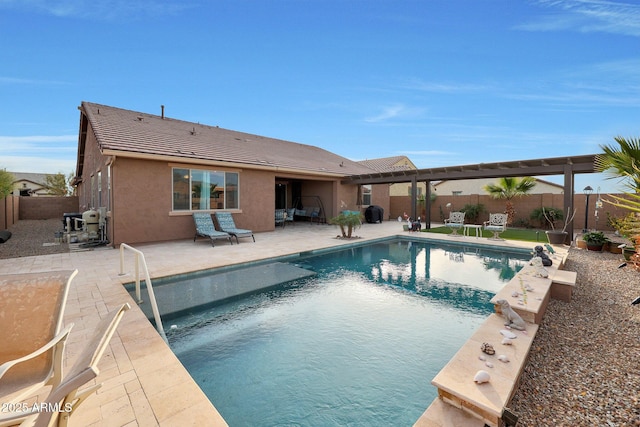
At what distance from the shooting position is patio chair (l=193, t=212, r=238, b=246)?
9.60 meters

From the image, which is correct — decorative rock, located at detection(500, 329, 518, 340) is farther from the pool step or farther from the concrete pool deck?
the pool step

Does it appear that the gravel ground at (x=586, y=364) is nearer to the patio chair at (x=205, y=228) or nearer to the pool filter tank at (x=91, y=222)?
the patio chair at (x=205, y=228)

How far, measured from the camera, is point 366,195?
19.0 metres

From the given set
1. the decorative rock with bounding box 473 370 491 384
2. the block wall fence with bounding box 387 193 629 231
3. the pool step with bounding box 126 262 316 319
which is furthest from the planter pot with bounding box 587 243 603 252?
the decorative rock with bounding box 473 370 491 384

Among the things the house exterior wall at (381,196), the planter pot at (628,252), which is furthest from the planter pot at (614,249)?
the house exterior wall at (381,196)

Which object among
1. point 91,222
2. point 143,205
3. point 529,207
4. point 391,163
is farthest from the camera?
point 391,163

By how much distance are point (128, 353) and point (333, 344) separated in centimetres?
234

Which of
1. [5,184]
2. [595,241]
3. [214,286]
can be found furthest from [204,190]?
[595,241]

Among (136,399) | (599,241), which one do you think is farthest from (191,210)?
(599,241)

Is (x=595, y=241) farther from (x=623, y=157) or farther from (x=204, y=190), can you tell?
(x=204, y=190)

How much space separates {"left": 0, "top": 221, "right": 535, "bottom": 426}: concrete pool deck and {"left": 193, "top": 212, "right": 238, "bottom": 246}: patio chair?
1742 millimetres

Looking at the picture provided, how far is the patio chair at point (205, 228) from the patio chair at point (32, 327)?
25.0 ft

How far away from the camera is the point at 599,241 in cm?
898

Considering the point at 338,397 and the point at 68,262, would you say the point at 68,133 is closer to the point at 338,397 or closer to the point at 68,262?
the point at 68,262
